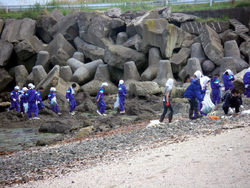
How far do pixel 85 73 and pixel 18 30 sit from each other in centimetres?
932

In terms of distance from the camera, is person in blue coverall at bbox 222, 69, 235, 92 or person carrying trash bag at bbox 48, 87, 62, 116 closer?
person in blue coverall at bbox 222, 69, 235, 92

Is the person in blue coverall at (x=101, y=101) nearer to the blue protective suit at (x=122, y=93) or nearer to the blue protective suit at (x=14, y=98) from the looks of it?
the blue protective suit at (x=122, y=93)

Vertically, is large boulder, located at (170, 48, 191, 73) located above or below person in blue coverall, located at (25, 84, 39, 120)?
above

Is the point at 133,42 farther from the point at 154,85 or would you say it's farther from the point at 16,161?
the point at 16,161

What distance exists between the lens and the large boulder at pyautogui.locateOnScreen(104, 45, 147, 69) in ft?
64.6

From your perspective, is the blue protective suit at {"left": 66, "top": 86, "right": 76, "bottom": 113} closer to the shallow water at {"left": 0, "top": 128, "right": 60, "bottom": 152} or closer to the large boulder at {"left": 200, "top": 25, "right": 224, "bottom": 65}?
the shallow water at {"left": 0, "top": 128, "right": 60, "bottom": 152}

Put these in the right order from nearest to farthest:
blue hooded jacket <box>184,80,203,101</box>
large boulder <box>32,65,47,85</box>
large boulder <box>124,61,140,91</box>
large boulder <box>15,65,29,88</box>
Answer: blue hooded jacket <box>184,80,203,101</box>
large boulder <box>124,61,140,91</box>
large boulder <box>32,65,47,85</box>
large boulder <box>15,65,29,88</box>

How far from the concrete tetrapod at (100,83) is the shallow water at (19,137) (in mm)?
7393

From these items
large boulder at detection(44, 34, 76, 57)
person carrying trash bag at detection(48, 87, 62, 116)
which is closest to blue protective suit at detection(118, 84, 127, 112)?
person carrying trash bag at detection(48, 87, 62, 116)

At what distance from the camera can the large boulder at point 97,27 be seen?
22.8 metres

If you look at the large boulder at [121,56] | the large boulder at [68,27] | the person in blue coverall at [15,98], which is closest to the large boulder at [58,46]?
the large boulder at [68,27]

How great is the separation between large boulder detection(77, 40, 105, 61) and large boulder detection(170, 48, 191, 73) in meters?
5.42

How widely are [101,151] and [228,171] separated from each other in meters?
3.13

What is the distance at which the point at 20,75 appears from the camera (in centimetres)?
2244
